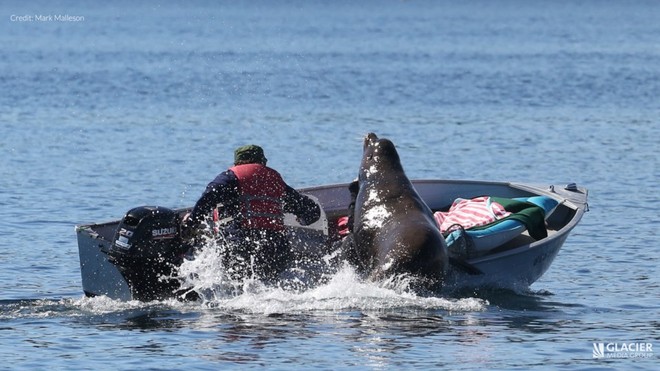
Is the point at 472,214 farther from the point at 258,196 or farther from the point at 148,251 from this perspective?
the point at 148,251

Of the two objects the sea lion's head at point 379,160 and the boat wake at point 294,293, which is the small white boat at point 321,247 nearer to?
the boat wake at point 294,293

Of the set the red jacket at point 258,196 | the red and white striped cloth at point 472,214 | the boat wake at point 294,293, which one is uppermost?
the red jacket at point 258,196

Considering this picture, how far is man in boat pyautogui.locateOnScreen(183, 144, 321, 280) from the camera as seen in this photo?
1416cm

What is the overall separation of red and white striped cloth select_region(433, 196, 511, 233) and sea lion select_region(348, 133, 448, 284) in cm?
96

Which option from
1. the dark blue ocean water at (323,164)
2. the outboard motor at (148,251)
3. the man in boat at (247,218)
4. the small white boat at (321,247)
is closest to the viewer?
the dark blue ocean water at (323,164)

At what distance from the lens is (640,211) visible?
22.5 metres

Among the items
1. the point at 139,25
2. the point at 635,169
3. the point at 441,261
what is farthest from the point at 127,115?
the point at 139,25

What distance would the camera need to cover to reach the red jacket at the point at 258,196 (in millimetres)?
14258

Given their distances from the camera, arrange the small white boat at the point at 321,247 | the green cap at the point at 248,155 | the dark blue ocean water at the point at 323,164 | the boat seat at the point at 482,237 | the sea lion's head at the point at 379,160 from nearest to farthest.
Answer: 1. the dark blue ocean water at the point at 323,164
2. the small white boat at the point at 321,247
3. the green cap at the point at 248,155
4. the boat seat at the point at 482,237
5. the sea lion's head at the point at 379,160

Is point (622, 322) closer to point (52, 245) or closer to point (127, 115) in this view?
point (52, 245)

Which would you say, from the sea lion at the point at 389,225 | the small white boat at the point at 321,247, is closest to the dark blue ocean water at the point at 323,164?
the small white boat at the point at 321,247

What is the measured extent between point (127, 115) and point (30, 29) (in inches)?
2279
